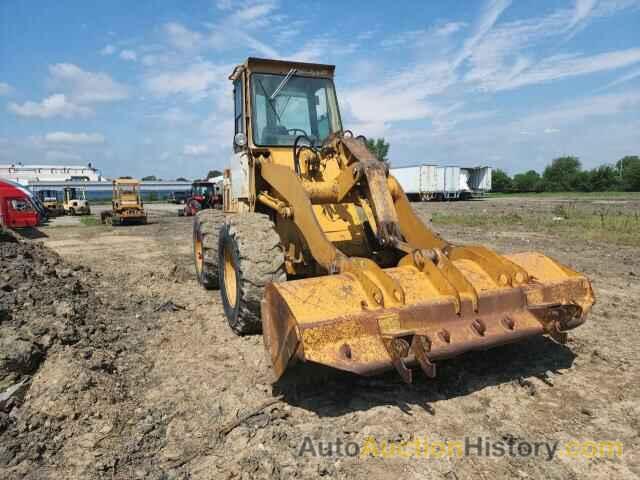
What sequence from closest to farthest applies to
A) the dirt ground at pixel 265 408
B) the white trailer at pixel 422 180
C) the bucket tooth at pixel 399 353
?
the dirt ground at pixel 265 408
the bucket tooth at pixel 399 353
the white trailer at pixel 422 180

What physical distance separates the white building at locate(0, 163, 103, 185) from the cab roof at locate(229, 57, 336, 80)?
63999mm

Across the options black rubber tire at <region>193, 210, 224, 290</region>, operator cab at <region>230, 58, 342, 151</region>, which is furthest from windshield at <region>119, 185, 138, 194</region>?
operator cab at <region>230, 58, 342, 151</region>

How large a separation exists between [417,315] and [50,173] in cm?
7725

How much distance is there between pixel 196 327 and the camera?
5.30 meters

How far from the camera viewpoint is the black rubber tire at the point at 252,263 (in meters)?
4.22

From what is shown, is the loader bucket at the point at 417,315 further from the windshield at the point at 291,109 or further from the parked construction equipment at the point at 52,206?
the parked construction equipment at the point at 52,206

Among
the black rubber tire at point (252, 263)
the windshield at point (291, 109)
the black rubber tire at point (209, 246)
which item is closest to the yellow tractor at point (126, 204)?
the black rubber tire at point (209, 246)

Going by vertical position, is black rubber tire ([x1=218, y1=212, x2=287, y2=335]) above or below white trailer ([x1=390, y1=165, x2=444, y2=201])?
below

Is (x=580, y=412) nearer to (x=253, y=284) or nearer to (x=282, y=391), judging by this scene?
(x=282, y=391)

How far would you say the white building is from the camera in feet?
205

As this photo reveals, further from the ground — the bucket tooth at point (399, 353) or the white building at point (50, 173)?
the white building at point (50, 173)

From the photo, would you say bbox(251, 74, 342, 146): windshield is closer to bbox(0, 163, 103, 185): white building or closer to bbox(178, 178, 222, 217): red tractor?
bbox(178, 178, 222, 217): red tractor

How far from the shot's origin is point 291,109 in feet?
19.4

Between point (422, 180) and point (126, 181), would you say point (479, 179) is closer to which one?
point (422, 180)
